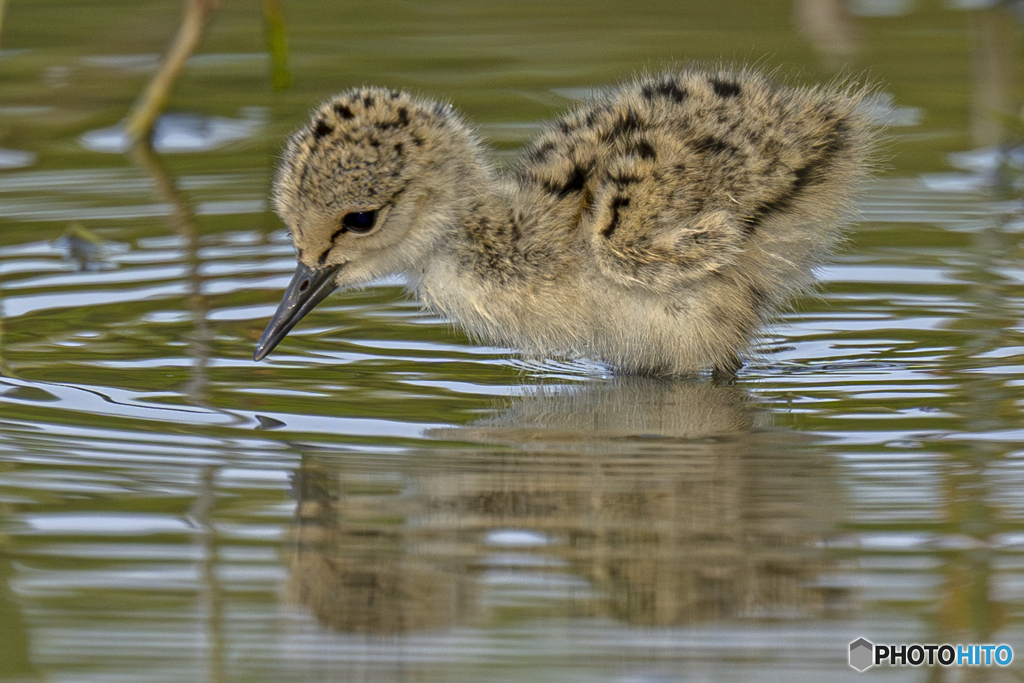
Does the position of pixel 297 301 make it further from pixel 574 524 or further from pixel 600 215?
pixel 574 524

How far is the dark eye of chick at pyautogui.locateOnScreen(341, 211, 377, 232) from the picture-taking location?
194 inches

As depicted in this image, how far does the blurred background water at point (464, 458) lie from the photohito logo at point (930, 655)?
2 cm

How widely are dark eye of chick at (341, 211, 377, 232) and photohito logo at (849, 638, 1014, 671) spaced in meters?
2.34

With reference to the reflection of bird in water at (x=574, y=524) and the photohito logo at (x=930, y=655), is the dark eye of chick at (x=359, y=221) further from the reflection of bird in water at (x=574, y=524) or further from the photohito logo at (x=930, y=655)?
the photohito logo at (x=930, y=655)

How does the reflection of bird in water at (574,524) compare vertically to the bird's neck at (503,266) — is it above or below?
below

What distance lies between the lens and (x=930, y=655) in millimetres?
3016

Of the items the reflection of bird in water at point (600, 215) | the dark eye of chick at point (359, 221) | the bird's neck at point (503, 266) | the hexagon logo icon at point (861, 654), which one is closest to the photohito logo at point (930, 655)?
the hexagon logo icon at point (861, 654)

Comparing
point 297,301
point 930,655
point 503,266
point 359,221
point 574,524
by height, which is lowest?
point 930,655

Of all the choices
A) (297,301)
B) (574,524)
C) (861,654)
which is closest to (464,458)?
(574,524)

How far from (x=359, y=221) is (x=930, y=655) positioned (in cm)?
243

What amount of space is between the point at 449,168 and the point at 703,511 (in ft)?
5.76

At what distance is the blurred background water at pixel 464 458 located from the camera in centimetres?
313

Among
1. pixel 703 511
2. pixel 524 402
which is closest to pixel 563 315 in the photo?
pixel 524 402

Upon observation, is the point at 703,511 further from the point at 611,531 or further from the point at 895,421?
the point at 895,421
